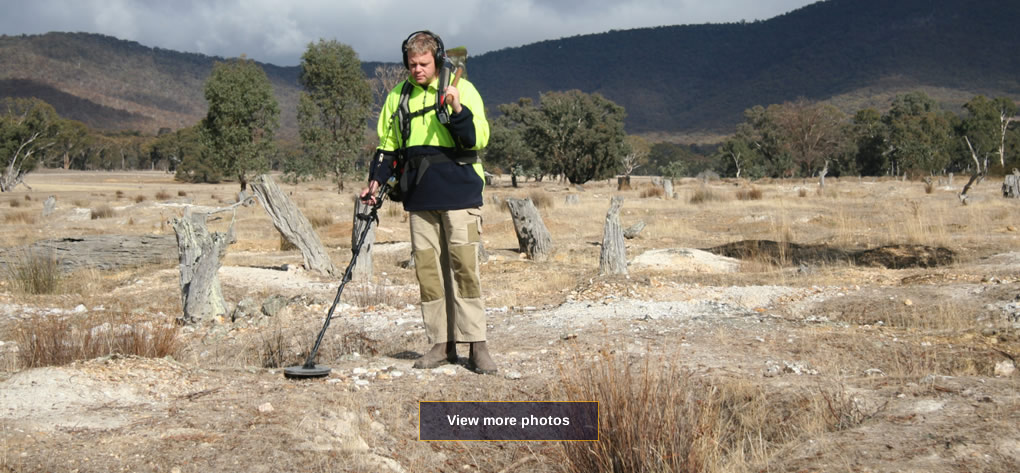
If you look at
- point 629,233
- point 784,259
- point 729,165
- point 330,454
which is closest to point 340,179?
point 629,233

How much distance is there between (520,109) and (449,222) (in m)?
67.3

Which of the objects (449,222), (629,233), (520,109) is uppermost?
(520,109)

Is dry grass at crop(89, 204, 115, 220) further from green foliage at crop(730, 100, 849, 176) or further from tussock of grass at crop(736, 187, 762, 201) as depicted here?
green foliage at crop(730, 100, 849, 176)

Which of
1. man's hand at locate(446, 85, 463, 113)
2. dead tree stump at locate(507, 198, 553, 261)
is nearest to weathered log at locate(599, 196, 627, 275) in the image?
dead tree stump at locate(507, 198, 553, 261)

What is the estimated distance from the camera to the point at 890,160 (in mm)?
73125

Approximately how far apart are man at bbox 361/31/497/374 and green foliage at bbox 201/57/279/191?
34356mm

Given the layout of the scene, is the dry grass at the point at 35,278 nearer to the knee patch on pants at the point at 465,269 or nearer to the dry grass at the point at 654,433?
the knee patch on pants at the point at 465,269

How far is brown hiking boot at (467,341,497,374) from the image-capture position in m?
4.98

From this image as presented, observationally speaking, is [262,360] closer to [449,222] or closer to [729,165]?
[449,222]

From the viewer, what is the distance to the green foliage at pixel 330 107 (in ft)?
131

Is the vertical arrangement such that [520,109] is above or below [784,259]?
above

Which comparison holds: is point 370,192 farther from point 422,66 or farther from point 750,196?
point 750,196

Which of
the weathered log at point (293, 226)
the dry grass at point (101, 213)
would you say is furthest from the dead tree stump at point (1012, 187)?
the dry grass at point (101, 213)

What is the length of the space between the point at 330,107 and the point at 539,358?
36.7m
